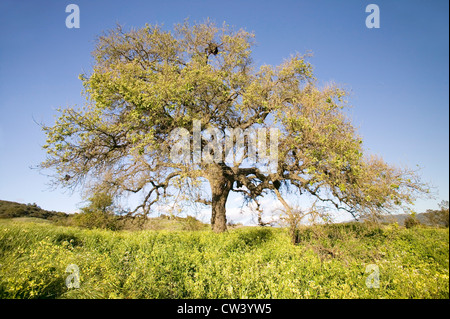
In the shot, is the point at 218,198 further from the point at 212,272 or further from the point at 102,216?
the point at 212,272

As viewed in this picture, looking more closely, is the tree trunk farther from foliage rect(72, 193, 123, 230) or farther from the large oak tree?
foliage rect(72, 193, 123, 230)

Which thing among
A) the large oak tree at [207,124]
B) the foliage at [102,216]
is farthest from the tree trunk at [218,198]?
Result: the foliage at [102,216]

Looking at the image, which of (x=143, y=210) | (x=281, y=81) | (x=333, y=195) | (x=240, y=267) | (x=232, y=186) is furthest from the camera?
(x=232, y=186)

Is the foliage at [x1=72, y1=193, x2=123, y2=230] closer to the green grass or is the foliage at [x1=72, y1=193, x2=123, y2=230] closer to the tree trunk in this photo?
the green grass

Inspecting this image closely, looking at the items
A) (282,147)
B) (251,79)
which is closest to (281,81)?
(251,79)

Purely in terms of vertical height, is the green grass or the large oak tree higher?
the large oak tree

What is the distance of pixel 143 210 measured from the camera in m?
16.8

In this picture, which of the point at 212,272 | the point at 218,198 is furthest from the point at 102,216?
the point at 212,272

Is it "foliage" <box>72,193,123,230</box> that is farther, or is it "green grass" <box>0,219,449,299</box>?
"foliage" <box>72,193,123,230</box>

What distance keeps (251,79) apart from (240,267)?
11.7 meters

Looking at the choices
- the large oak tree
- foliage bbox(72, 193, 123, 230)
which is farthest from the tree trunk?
foliage bbox(72, 193, 123, 230)

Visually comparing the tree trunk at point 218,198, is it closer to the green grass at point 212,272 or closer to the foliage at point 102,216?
the green grass at point 212,272
